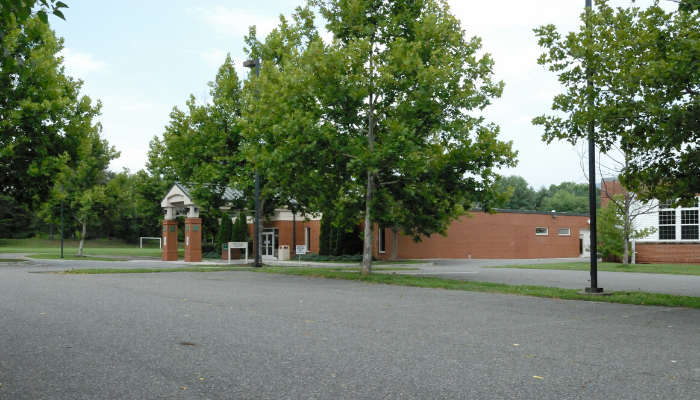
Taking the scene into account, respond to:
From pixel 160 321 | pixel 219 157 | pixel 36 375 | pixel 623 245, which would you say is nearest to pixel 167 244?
pixel 219 157

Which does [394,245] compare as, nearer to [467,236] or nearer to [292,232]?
[467,236]

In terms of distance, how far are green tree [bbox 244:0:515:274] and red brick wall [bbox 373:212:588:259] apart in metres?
21.7

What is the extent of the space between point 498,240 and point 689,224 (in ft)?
47.7

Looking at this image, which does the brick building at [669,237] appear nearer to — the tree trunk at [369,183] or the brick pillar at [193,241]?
the tree trunk at [369,183]

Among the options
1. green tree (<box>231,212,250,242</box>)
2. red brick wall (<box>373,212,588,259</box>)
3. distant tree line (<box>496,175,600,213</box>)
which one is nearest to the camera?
red brick wall (<box>373,212,588,259</box>)

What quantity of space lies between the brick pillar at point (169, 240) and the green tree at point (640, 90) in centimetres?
2853

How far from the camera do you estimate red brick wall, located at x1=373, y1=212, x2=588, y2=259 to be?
144 ft

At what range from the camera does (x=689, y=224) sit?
36062 mm

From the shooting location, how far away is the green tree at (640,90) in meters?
11.2

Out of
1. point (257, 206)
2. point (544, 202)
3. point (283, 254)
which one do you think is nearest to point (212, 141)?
point (257, 206)

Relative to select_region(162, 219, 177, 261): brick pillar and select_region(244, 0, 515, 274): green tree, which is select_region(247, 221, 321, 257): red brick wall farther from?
select_region(244, 0, 515, 274): green tree

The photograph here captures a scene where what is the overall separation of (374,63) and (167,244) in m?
22.4

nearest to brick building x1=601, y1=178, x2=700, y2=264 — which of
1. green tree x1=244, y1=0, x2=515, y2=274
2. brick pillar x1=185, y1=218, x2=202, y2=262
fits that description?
green tree x1=244, y1=0, x2=515, y2=274

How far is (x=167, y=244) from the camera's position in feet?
124
